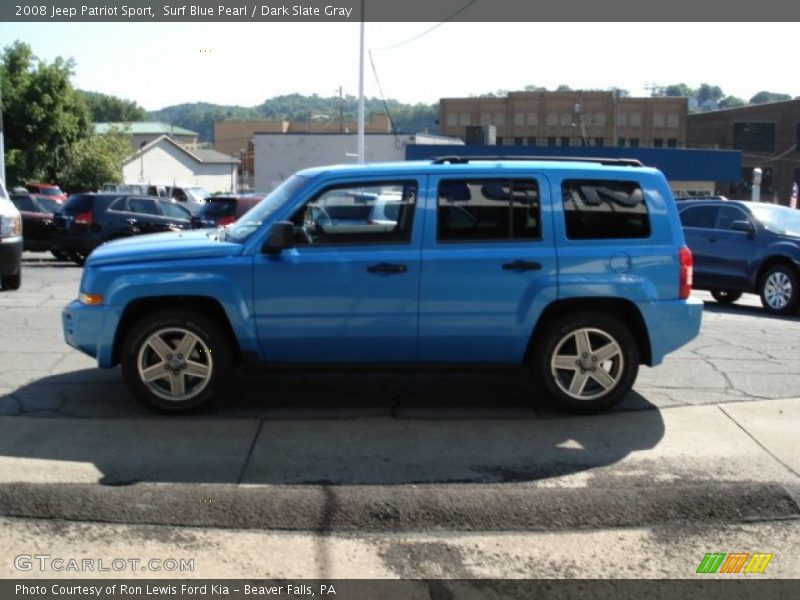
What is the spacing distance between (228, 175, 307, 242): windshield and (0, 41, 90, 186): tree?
44.1 m

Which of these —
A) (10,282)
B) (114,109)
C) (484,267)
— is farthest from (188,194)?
(114,109)

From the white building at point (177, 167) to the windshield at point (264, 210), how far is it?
218ft

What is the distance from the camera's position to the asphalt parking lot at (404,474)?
4.40 m

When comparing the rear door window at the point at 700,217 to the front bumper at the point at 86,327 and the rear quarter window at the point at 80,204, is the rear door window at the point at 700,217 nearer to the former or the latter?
the front bumper at the point at 86,327

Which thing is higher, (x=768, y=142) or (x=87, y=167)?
(x=768, y=142)

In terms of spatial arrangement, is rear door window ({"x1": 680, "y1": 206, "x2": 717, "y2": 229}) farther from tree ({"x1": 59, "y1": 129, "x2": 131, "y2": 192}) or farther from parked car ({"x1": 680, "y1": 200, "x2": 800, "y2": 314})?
tree ({"x1": 59, "y1": 129, "x2": 131, "y2": 192})

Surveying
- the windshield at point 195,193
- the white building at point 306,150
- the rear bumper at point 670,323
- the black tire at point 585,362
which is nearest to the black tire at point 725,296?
the rear bumper at point 670,323

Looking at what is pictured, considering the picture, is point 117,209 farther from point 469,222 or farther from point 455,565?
point 455,565

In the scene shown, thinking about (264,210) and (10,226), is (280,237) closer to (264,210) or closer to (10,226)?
(264,210)

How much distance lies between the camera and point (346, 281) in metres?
6.13

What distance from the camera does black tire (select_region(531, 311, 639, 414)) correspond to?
627 cm

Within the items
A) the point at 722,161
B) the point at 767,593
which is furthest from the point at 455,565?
the point at 722,161

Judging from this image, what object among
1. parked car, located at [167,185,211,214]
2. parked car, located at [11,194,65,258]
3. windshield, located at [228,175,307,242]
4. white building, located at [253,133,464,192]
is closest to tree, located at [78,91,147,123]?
white building, located at [253,133,464,192]

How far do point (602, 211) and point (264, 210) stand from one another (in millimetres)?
2456
